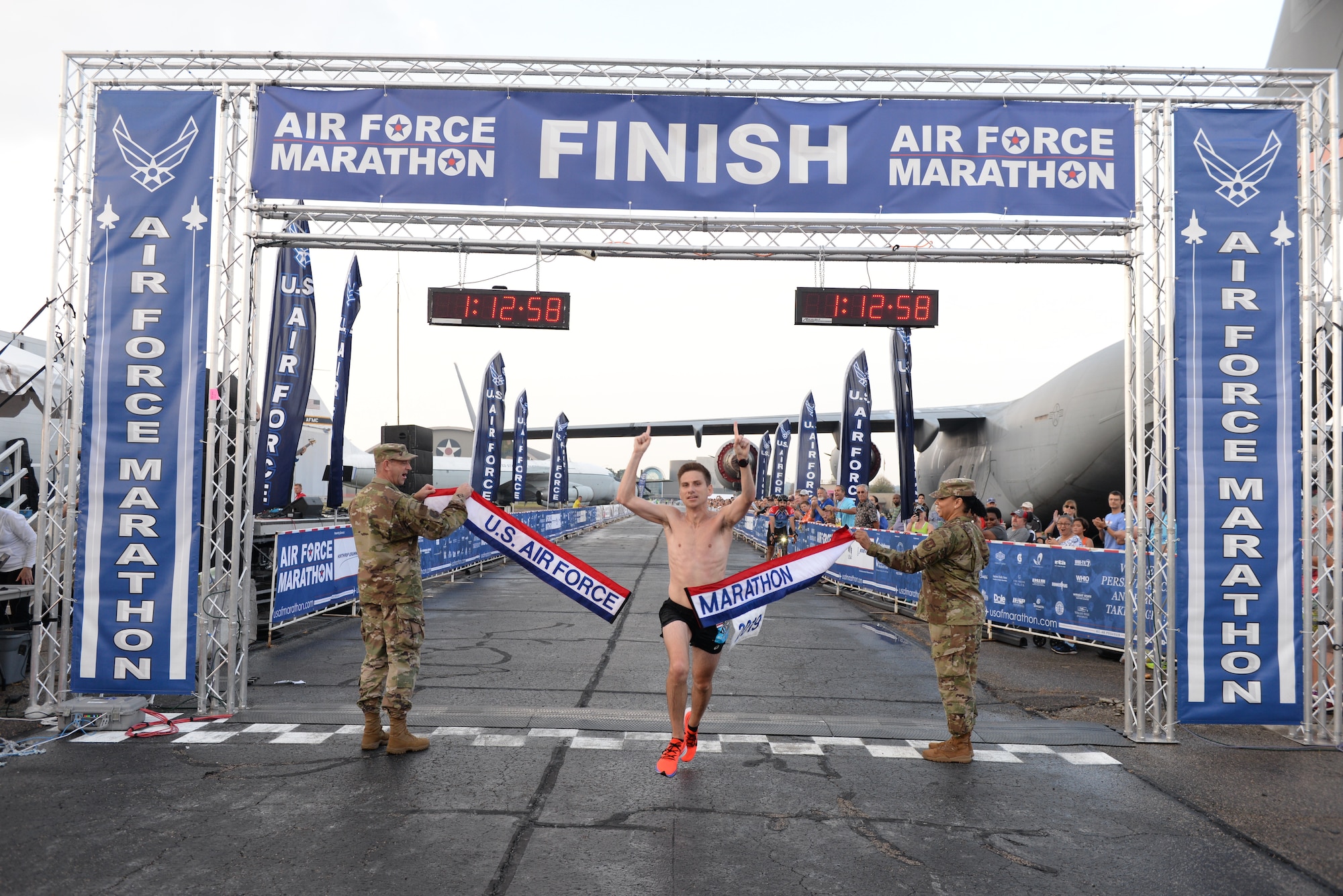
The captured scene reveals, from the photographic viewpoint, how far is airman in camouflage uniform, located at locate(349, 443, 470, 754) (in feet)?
19.4

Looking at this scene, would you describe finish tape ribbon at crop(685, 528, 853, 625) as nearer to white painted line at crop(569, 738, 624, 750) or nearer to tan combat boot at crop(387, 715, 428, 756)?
white painted line at crop(569, 738, 624, 750)

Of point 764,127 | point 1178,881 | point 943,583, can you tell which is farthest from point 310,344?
point 1178,881

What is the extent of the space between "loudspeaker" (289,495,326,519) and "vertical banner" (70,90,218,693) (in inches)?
518

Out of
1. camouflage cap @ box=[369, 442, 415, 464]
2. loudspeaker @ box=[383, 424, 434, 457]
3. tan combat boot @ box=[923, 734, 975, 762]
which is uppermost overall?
loudspeaker @ box=[383, 424, 434, 457]

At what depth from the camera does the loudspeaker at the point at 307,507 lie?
72.3ft

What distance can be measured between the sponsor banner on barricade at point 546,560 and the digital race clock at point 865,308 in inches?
146

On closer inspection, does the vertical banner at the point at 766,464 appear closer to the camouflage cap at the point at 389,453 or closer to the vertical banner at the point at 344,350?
the vertical banner at the point at 344,350

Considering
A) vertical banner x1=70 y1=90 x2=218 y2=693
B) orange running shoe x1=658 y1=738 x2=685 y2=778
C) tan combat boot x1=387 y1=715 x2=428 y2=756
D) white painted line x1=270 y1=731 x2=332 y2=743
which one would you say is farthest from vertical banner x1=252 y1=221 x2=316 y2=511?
orange running shoe x1=658 y1=738 x2=685 y2=778

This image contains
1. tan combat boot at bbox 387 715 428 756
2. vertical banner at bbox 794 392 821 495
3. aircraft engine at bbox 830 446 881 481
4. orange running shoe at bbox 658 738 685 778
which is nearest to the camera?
orange running shoe at bbox 658 738 685 778

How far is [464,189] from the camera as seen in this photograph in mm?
7879

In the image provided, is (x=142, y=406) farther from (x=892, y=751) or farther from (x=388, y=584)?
(x=892, y=751)

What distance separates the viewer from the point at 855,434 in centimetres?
2062

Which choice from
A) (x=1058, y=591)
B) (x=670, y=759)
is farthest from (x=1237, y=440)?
(x=670, y=759)

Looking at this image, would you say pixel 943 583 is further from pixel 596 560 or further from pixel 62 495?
pixel 596 560
